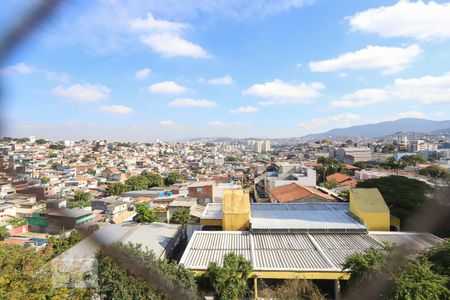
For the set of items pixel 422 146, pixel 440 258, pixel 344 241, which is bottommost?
pixel 344 241

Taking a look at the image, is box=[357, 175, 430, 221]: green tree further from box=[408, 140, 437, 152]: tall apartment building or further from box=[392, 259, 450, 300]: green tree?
box=[408, 140, 437, 152]: tall apartment building

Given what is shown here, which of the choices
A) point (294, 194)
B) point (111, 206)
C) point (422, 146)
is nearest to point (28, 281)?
point (294, 194)

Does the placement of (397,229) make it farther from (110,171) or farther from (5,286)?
(110,171)

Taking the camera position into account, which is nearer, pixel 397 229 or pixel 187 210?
pixel 397 229

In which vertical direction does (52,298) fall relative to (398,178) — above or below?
below

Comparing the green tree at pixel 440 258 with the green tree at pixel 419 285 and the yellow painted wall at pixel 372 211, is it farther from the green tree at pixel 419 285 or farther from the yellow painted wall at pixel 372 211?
the yellow painted wall at pixel 372 211

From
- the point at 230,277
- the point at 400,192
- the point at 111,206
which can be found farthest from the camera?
the point at 111,206

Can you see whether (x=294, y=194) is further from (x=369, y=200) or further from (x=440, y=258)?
(x=440, y=258)

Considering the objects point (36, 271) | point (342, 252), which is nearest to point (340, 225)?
point (342, 252)
